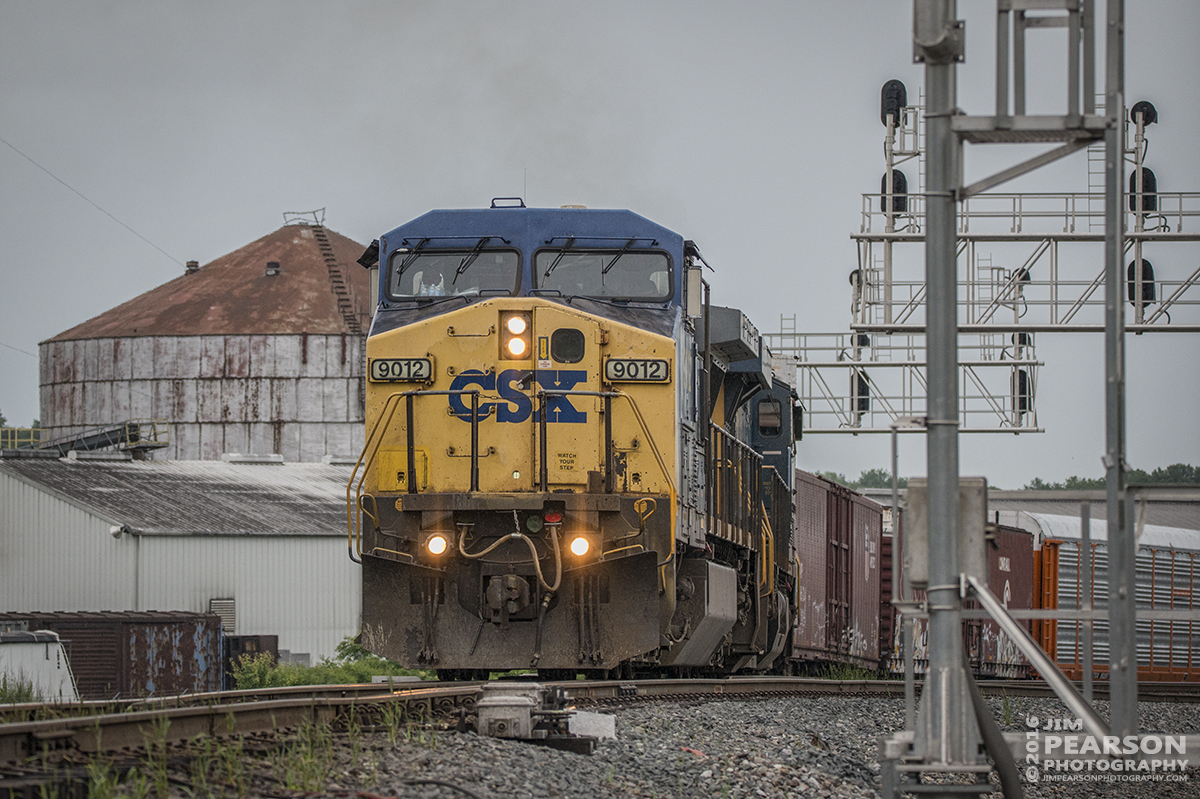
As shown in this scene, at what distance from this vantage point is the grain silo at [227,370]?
46.3 m

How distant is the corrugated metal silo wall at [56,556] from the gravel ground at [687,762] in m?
22.3

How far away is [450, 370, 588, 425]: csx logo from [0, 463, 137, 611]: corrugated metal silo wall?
21891 millimetres

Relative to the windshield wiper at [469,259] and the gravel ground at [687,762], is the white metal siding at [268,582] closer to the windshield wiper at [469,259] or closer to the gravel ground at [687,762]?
the windshield wiper at [469,259]

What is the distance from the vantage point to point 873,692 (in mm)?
15156

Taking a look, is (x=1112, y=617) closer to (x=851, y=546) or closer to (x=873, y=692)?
(x=873, y=692)

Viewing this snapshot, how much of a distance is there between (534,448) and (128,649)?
1486 cm

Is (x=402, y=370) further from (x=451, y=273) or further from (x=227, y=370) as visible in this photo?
(x=227, y=370)

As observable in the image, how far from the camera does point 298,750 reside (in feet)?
21.0

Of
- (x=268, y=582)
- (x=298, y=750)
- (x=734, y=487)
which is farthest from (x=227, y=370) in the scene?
(x=298, y=750)

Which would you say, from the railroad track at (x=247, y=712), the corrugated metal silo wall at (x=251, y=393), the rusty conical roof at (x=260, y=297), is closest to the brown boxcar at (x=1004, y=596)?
the railroad track at (x=247, y=712)

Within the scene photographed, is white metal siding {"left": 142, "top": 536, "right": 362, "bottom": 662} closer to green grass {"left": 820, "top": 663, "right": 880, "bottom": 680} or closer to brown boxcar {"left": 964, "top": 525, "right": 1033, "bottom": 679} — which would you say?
green grass {"left": 820, "top": 663, "right": 880, "bottom": 680}

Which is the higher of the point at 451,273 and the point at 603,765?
the point at 451,273

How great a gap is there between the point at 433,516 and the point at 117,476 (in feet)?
89.3

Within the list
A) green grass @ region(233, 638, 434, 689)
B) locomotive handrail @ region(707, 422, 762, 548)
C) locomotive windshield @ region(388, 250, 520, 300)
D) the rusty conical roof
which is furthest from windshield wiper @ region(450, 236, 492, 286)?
the rusty conical roof
